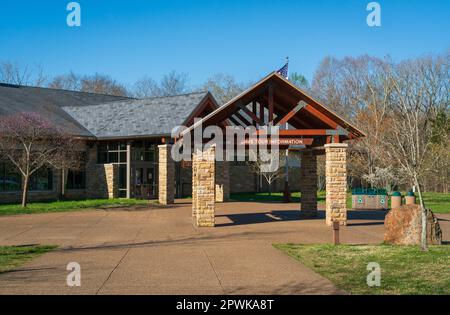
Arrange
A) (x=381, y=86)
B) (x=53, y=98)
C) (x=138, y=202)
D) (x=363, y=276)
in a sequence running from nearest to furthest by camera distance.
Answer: (x=363, y=276), (x=138, y=202), (x=53, y=98), (x=381, y=86)

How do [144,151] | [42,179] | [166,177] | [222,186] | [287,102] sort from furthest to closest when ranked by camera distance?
1. [144,151]
2. [222,186]
3. [42,179]
4. [166,177]
5. [287,102]

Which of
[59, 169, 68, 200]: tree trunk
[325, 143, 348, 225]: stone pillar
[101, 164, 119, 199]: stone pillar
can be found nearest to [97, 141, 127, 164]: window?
[101, 164, 119, 199]: stone pillar

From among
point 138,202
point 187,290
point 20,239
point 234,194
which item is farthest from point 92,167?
point 187,290

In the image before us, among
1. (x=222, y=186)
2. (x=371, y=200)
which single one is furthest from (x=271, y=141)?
(x=222, y=186)

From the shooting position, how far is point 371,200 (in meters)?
27.1

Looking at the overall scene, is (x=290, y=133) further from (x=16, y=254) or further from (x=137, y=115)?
(x=137, y=115)

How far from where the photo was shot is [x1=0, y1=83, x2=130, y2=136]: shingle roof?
31242 millimetres

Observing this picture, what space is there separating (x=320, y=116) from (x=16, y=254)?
438 inches

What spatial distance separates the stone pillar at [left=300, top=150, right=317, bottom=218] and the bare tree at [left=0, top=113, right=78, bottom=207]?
12.3 metres

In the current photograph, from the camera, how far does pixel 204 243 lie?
44.2ft

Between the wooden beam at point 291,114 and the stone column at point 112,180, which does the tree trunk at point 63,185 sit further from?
the wooden beam at point 291,114

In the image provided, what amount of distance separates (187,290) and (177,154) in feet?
72.9
